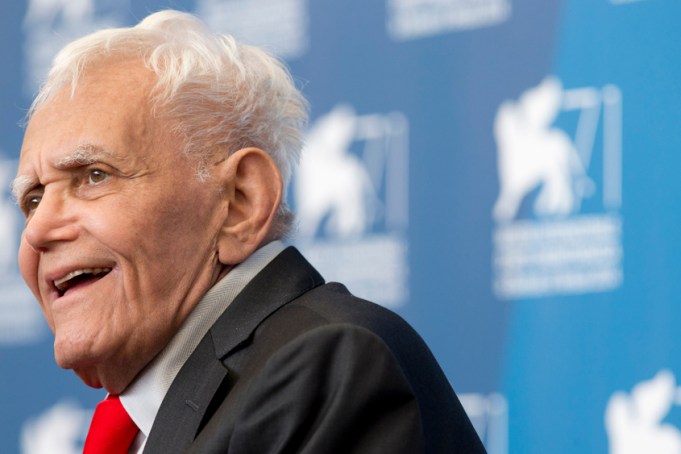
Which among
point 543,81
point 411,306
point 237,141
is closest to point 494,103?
point 543,81

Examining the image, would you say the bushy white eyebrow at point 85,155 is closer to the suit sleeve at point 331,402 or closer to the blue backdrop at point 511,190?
the suit sleeve at point 331,402

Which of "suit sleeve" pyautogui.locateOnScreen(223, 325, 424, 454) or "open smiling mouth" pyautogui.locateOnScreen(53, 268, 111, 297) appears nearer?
"suit sleeve" pyautogui.locateOnScreen(223, 325, 424, 454)

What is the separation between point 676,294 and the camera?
7.09 feet

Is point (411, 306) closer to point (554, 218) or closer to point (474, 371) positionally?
point (474, 371)

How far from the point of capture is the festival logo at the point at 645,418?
7.04 feet

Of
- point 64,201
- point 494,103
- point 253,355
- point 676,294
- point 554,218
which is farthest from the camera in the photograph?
point 494,103

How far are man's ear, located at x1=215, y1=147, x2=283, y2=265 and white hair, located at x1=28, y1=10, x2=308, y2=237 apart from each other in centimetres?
3

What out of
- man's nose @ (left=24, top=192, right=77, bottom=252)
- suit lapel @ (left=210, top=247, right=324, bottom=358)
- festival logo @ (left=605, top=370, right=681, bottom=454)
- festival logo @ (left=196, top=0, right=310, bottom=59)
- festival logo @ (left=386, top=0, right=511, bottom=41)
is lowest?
festival logo @ (left=605, top=370, right=681, bottom=454)

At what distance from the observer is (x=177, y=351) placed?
1675mm

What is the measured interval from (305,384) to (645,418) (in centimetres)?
109

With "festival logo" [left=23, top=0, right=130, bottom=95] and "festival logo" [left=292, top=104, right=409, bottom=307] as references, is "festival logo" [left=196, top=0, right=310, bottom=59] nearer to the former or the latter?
A: "festival logo" [left=292, top=104, right=409, bottom=307]

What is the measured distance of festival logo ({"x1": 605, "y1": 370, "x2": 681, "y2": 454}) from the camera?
7.04ft

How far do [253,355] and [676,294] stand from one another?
1.01m

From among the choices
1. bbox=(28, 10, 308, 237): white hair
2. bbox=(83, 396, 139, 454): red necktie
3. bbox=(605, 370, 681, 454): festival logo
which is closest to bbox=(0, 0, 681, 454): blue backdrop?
bbox=(605, 370, 681, 454): festival logo
